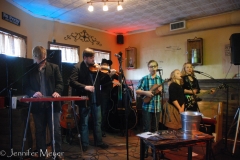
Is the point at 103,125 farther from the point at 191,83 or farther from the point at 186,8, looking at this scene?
the point at 186,8

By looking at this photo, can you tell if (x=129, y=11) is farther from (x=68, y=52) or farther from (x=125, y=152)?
(x=125, y=152)

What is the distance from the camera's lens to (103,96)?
434cm

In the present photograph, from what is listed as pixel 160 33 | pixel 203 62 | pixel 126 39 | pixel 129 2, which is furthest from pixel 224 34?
pixel 126 39

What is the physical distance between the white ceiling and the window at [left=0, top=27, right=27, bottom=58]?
2.04 feet

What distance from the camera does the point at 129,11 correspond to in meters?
4.50

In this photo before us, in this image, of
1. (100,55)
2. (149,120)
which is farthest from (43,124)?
Result: (100,55)

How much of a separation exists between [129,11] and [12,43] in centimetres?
256

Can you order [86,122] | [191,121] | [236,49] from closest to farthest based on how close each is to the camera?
1. [191,121]
2. [86,122]
3. [236,49]

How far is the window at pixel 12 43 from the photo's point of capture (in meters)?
3.61

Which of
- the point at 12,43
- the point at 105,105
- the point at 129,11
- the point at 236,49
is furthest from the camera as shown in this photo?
the point at 129,11

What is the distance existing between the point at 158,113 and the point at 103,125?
1.76 m

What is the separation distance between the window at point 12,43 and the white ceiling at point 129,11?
623 mm

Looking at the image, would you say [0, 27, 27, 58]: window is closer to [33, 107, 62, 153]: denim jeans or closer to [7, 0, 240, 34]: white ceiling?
[7, 0, 240, 34]: white ceiling

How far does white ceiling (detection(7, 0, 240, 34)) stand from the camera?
400cm
